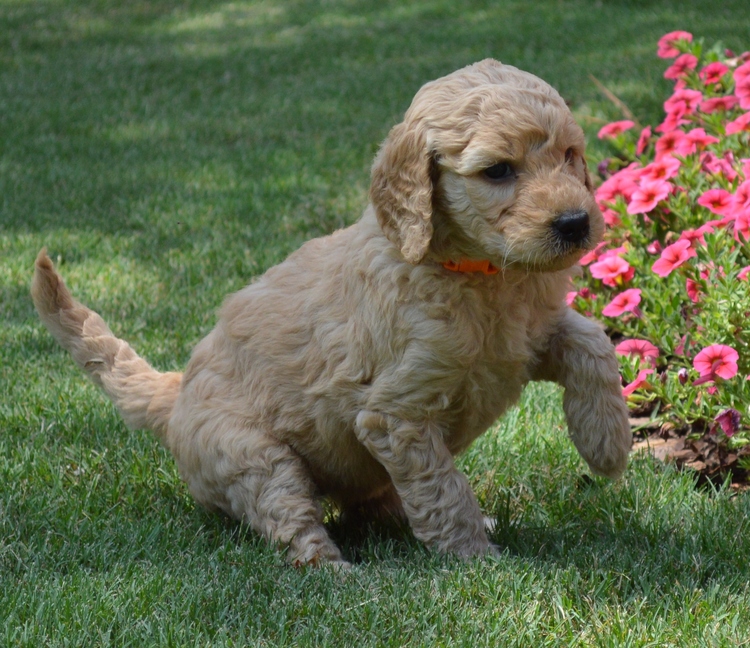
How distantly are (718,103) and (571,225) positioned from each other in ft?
9.57

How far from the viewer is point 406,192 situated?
123 inches

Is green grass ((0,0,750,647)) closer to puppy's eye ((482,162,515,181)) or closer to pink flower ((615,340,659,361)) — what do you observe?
pink flower ((615,340,659,361))

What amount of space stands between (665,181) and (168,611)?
10.4 ft

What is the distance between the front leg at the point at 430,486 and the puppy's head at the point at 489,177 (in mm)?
553

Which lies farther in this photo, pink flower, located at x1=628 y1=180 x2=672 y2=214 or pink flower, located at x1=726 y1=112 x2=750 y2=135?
pink flower, located at x1=726 y1=112 x2=750 y2=135

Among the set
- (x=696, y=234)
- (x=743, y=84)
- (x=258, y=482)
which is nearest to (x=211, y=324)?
(x=258, y=482)

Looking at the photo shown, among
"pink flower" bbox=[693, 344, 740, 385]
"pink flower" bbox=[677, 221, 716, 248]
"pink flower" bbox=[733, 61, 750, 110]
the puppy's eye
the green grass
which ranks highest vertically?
the puppy's eye

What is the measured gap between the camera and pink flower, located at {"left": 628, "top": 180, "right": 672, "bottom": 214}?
474 cm

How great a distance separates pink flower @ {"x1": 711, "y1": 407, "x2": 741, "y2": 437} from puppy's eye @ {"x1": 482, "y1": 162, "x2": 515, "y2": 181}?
1.39m

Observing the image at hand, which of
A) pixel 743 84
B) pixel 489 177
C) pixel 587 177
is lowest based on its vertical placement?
pixel 743 84

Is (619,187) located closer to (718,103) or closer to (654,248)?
(654,248)

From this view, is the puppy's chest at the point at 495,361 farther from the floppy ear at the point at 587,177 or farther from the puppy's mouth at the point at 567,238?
the floppy ear at the point at 587,177

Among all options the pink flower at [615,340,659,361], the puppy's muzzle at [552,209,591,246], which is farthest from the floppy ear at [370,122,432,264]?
the pink flower at [615,340,659,361]

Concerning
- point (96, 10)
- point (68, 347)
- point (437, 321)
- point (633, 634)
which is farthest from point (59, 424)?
point (96, 10)
